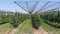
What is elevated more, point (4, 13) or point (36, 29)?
point (4, 13)

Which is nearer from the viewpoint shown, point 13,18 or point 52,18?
point 13,18

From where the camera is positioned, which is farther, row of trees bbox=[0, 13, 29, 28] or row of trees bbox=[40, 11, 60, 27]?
row of trees bbox=[40, 11, 60, 27]

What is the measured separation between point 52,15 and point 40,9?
63.8 inches

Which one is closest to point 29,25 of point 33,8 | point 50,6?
point 33,8

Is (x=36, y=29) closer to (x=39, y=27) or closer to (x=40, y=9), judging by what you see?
(x=39, y=27)

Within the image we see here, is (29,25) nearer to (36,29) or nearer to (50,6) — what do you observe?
(36,29)

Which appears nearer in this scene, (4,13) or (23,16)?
(23,16)

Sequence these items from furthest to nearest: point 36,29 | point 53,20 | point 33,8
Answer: point 53,20
point 33,8
point 36,29

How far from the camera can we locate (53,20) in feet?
57.2

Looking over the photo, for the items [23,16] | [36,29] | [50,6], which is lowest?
[36,29]

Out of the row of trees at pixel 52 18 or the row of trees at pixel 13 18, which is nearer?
the row of trees at pixel 13 18

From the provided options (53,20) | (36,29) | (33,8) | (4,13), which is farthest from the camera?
(4,13)

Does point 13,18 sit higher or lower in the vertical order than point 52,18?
higher

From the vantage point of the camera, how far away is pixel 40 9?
635 inches
